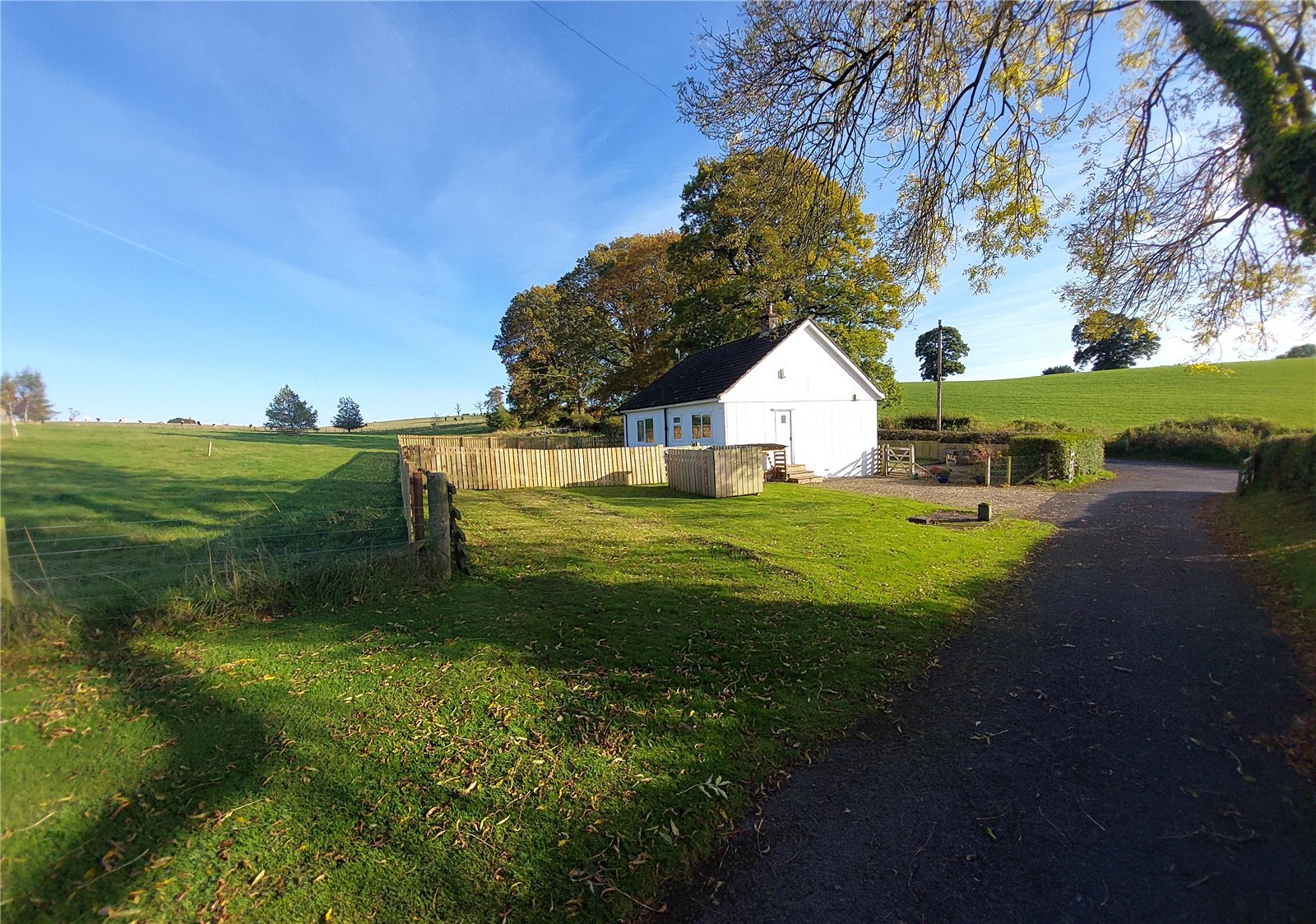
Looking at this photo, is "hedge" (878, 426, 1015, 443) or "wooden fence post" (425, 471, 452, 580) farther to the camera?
"hedge" (878, 426, 1015, 443)

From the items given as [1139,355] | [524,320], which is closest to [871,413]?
[1139,355]

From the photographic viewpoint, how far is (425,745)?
3.36 m

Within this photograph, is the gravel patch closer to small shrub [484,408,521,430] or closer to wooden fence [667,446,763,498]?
wooden fence [667,446,763,498]

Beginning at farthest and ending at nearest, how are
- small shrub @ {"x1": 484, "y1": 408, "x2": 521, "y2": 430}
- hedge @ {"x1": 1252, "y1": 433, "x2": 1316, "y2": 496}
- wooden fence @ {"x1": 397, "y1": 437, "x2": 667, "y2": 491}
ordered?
1. small shrub @ {"x1": 484, "y1": 408, "x2": 521, "y2": 430}
2. wooden fence @ {"x1": 397, "y1": 437, "x2": 667, "y2": 491}
3. hedge @ {"x1": 1252, "y1": 433, "x2": 1316, "y2": 496}

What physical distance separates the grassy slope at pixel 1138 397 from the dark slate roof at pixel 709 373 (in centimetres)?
1285

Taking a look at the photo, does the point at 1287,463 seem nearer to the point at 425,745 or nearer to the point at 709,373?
the point at 709,373

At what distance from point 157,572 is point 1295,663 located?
31.7 ft

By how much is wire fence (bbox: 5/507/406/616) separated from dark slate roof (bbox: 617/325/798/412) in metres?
17.7

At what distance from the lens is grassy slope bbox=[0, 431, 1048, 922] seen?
242cm

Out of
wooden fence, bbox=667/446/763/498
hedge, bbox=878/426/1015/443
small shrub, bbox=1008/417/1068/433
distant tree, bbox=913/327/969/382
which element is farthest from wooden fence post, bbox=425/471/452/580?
distant tree, bbox=913/327/969/382

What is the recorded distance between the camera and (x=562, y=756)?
3412mm

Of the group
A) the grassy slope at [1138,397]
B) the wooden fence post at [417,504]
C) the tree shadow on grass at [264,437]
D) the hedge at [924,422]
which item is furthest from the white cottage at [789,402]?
the wooden fence post at [417,504]

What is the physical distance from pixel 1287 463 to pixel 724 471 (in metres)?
13.5

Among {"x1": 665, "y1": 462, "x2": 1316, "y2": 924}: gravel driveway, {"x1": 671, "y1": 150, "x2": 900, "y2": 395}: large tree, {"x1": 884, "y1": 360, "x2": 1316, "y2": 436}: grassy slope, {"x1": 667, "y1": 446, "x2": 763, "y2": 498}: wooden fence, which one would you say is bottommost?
{"x1": 665, "y1": 462, "x2": 1316, "y2": 924}: gravel driveway
